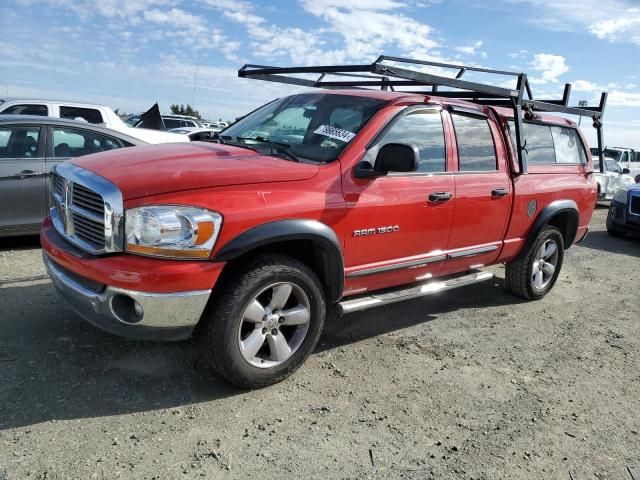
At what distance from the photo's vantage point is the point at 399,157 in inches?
140

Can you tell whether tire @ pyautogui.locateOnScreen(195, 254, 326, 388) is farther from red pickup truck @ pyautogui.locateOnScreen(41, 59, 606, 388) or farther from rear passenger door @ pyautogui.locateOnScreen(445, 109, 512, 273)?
rear passenger door @ pyautogui.locateOnScreen(445, 109, 512, 273)

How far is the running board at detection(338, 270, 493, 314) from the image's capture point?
12.5 ft

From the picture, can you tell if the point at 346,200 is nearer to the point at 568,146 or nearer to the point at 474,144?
the point at 474,144

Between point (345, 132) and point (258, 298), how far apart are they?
134 centimetres

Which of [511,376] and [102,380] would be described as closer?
[102,380]

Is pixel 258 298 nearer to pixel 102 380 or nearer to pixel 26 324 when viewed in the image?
pixel 102 380

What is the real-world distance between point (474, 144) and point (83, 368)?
3.47 metres

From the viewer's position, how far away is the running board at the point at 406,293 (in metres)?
3.81

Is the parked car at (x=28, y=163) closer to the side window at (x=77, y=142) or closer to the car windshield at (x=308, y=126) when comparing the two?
the side window at (x=77, y=142)

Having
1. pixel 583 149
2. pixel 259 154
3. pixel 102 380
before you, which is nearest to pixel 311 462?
pixel 102 380

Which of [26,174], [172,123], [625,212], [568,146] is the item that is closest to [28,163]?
[26,174]

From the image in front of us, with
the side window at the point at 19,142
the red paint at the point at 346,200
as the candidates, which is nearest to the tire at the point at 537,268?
→ the red paint at the point at 346,200

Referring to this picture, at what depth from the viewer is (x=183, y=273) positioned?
2928 millimetres

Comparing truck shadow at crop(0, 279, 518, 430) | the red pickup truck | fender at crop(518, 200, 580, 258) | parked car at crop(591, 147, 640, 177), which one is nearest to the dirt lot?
truck shadow at crop(0, 279, 518, 430)
